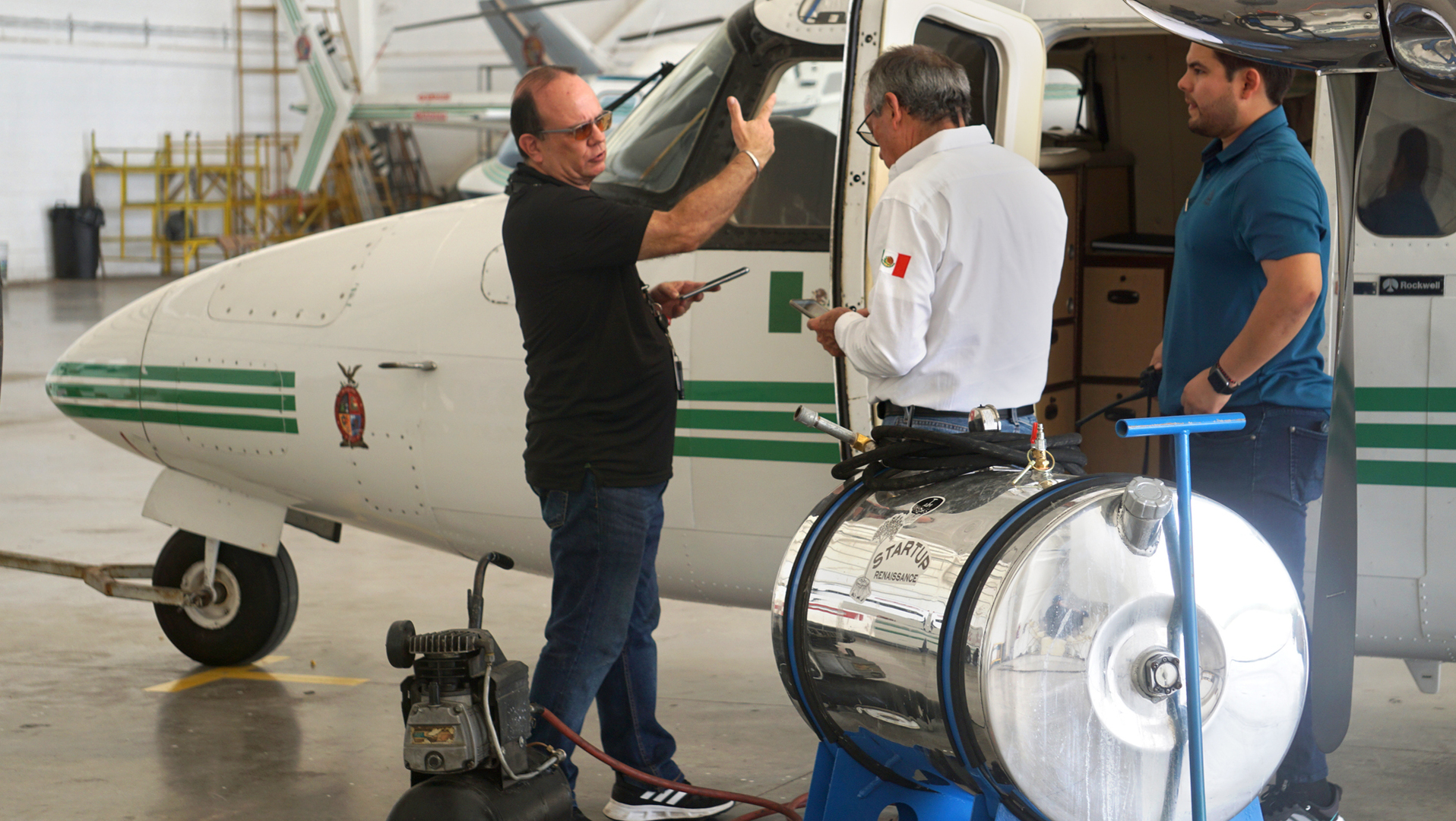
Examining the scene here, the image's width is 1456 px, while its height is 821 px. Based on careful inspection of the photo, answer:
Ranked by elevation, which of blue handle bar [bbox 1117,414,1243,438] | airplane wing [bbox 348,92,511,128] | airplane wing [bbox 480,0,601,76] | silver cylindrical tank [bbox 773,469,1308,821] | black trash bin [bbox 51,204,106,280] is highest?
→ airplane wing [bbox 480,0,601,76]

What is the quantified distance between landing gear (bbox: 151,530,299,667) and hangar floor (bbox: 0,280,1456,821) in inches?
5.8

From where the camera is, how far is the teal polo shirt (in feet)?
10.5

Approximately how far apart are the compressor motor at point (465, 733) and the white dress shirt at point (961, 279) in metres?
1.12

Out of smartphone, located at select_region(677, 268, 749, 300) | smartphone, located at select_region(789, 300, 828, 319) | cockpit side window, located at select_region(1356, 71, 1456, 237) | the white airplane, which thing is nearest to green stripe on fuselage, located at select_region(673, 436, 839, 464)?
the white airplane

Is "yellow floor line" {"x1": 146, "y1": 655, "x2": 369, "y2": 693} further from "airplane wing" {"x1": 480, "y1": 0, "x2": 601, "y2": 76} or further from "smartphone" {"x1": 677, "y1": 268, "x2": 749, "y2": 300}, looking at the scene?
"airplane wing" {"x1": 480, "y1": 0, "x2": 601, "y2": 76}

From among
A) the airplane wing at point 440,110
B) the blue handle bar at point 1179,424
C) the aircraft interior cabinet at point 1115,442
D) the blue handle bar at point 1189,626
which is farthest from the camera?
the airplane wing at point 440,110

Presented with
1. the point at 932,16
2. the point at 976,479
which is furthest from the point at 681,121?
the point at 976,479

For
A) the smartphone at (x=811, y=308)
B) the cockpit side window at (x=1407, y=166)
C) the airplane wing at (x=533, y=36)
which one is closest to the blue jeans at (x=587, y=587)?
the smartphone at (x=811, y=308)

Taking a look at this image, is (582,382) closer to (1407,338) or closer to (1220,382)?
(1220,382)

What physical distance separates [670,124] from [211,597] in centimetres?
269

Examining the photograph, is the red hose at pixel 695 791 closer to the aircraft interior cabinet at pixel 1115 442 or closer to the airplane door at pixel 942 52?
the airplane door at pixel 942 52

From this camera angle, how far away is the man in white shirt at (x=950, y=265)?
3.03 m

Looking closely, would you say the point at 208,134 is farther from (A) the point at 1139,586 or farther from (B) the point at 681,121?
(A) the point at 1139,586

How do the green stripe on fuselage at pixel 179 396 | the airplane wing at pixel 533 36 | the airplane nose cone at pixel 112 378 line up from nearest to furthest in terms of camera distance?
the green stripe on fuselage at pixel 179 396 < the airplane nose cone at pixel 112 378 < the airplane wing at pixel 533 36
